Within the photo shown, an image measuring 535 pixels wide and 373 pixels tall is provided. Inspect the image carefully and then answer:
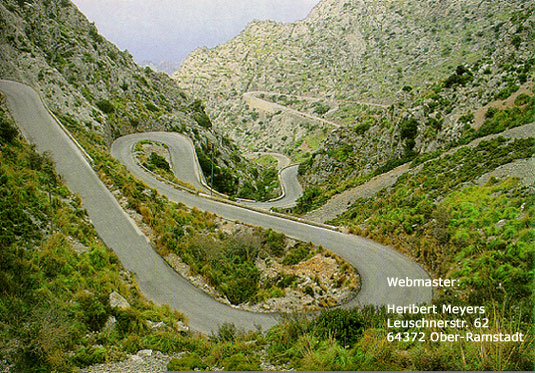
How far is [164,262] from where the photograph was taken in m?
17.6

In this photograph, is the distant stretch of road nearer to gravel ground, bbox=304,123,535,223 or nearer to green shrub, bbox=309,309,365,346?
green shrub, bbox=309,309,365,346

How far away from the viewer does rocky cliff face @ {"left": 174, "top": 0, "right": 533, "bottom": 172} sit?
118 ft

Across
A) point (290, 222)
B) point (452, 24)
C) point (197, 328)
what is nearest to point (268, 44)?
point (452, 24)

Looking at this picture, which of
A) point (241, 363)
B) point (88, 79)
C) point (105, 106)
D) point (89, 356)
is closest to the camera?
point (241, 363)

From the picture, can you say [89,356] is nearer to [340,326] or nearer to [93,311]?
[93,311]

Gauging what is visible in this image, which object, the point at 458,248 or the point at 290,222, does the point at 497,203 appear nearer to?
the point at 458,248

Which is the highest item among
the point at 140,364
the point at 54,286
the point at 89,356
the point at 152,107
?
the point at 152,107

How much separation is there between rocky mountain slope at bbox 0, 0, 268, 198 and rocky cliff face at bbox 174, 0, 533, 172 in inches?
926

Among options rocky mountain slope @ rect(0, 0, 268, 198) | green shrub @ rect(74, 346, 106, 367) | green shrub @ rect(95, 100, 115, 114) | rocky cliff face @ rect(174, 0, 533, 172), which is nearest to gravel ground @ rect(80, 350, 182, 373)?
green shrub @ rect(74, 346, 106, 367)

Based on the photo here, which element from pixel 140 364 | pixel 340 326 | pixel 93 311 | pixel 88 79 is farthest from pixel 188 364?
pixel 88 79

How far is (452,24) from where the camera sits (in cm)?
9625

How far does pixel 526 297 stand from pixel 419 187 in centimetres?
1501

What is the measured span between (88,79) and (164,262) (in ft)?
145

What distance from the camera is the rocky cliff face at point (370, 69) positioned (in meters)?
36.1
